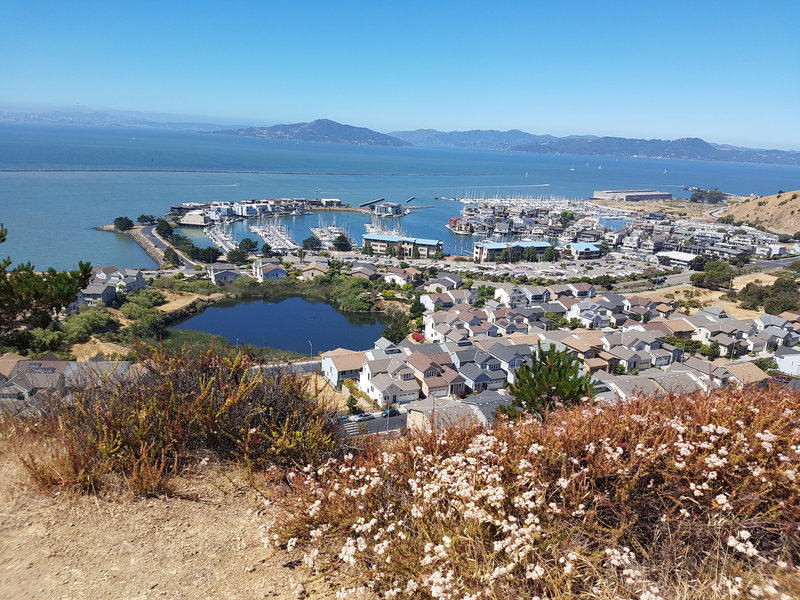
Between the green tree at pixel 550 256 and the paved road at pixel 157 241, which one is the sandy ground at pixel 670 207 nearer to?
the green tree at pixel 550 256

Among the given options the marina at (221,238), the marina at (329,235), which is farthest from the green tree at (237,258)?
the marina at (329,235)

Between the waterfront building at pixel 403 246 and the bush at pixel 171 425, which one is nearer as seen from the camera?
the bush at pixel 171 425

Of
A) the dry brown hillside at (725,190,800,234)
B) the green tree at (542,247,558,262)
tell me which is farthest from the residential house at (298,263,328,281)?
the dry brown hillside at (725,190,800,234)

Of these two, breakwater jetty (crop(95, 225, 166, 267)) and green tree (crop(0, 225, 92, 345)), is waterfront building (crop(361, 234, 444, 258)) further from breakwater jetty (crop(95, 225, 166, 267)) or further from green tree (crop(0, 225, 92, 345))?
green tree (crop(0, 225, 92, 345))

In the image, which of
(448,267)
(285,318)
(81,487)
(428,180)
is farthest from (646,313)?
(428,180)

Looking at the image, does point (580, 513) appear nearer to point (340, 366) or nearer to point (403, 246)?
point (340, 366)

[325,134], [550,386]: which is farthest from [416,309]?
[325,134]

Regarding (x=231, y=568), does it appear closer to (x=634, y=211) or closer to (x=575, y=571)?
(x=575, y=571)
